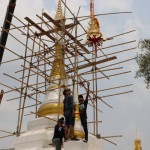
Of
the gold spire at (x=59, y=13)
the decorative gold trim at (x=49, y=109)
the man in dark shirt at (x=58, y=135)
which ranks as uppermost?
the gold spire at (x=59, y=13)

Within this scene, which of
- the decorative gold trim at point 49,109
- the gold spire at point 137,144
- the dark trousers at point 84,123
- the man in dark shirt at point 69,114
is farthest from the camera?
the gold spire at point 137,144

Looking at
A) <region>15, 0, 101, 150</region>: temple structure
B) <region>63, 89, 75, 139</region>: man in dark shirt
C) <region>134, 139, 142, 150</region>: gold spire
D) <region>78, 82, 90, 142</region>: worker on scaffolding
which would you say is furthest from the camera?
<region>134, 139, 142, 150</region>: gold spire

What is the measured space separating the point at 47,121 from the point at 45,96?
1.92 metres

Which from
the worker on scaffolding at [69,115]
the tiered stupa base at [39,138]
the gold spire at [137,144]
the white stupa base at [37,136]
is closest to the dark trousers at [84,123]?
the worker on scaffolding at [69,115]

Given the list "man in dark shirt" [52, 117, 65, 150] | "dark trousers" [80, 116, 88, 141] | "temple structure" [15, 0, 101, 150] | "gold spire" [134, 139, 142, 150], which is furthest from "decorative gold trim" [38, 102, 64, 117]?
"gold spire" [134, 139, 142, 150]

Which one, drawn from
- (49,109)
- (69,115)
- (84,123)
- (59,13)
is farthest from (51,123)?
(59,13)

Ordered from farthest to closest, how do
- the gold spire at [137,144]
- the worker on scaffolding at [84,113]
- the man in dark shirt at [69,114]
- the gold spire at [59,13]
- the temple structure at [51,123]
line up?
the gold spire at [137,144] → the gold spire at [59,13] → the temple structure at [51,123] → the worker on scaffolding at [84,113] → the man in dark shirt at [69,114]

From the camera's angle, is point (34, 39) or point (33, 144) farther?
point (34, 39)

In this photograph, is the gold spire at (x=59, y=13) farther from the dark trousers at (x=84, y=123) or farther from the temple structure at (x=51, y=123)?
the dark trousers at (x=84, y=123)

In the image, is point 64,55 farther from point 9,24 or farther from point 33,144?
point 33,144

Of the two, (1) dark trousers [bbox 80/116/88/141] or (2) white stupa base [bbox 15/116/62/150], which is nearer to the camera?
(1) dark trousers [bbox 80/116/88/141]

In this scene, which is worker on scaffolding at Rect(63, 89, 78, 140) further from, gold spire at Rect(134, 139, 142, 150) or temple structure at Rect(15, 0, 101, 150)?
gold spire at Rect(134, 139, 142, 150)

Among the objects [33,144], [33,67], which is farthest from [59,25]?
[33,144]

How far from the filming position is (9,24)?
14969 mm
